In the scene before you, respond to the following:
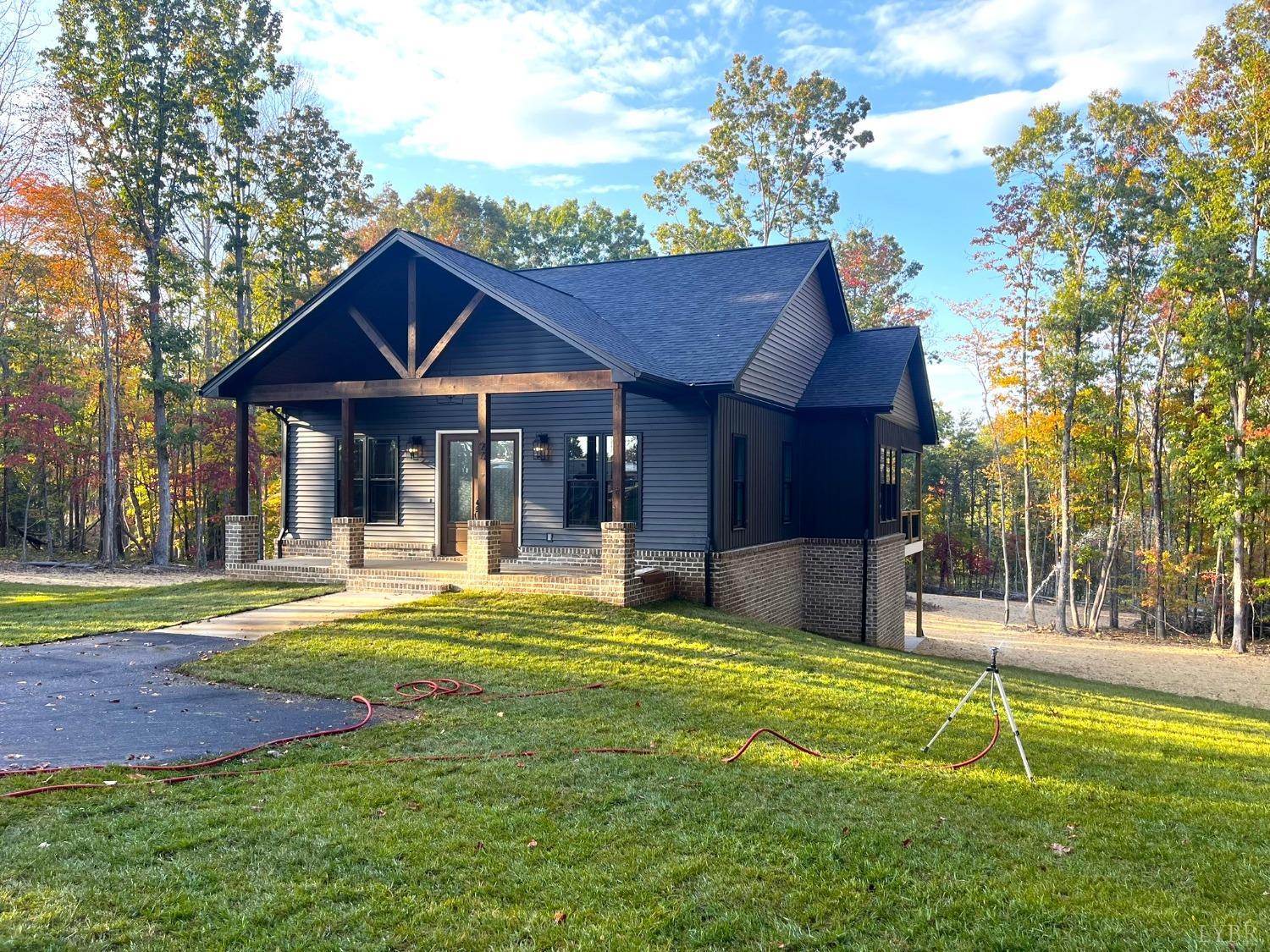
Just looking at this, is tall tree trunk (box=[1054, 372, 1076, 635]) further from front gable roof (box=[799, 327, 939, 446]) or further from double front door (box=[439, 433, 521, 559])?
double front door (box=[439, 433, 521, 559])

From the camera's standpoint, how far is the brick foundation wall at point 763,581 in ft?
40.6

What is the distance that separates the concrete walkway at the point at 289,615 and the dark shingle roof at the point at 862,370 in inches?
325

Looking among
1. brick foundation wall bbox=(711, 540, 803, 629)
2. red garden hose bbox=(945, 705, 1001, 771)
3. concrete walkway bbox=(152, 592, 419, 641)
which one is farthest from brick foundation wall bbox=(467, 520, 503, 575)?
red garden hose bbox=(945, 705, 1001, 771)

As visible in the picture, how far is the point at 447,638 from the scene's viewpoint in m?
9.23

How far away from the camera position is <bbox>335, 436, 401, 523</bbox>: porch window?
15.1 metres

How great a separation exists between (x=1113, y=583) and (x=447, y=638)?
71.7 feet

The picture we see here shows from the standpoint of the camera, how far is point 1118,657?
61.2 ft

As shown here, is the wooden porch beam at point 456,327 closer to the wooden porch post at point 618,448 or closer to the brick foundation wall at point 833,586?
the wooden porch post at point 618,448

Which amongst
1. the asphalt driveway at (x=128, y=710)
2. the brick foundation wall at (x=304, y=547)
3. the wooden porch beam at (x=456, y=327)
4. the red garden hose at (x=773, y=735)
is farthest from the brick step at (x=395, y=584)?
the red garden hose at (x=773, y=735)

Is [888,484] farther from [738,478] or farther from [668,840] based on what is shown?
[668,840]

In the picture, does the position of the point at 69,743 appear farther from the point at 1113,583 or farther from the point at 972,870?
the point at 1113,583

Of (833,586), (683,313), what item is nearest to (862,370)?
(683,313)

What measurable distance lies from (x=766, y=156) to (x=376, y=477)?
21.3 meters

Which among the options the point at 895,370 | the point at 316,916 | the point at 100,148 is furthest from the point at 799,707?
the point at 100,148
